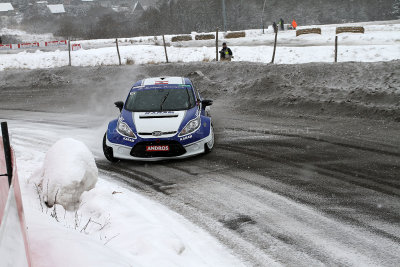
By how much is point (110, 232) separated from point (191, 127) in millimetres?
3999

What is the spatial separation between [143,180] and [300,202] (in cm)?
299

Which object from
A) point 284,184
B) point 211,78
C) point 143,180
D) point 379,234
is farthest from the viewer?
point 211,78

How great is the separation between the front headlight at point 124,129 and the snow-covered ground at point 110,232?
1.24m

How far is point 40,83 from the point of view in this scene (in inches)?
953

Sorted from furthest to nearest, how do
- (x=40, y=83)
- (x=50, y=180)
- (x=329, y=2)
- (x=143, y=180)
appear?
(x=329, y=2), (x=40, y=83), (x=143, y=180), (x=50, y=180)

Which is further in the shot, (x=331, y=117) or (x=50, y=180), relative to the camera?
(x=331, y=117)

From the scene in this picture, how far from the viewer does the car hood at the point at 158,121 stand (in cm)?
927

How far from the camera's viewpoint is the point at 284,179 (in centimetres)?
809

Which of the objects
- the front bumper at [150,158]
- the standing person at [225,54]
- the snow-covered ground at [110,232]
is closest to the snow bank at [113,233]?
the snow-covered ground at [110,232]

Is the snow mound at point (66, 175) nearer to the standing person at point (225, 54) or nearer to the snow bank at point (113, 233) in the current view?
the snow bank at point (113, 233)

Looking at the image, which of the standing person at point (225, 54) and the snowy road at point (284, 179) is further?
the standing person at point (225, 54)

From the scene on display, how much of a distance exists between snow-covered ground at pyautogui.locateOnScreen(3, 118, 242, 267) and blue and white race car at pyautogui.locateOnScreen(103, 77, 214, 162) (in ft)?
3.66

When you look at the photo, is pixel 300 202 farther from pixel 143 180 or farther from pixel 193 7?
pixel 193 7

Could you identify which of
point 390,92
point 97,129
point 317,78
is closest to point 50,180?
point 97,129
